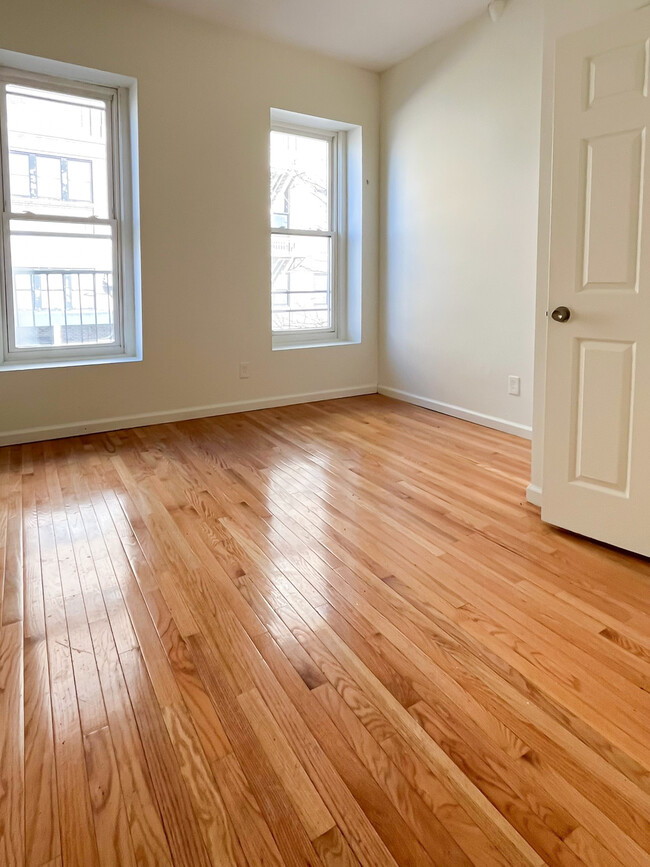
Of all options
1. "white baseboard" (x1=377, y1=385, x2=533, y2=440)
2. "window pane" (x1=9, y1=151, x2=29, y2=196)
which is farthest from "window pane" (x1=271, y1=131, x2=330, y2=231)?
"window pane" (x1=9, y1=151, x2=29, y2=196)

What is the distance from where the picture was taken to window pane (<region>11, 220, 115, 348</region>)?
396 centimetres

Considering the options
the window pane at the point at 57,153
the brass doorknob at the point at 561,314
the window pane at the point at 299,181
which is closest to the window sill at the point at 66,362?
the window pane at the point at 57,153

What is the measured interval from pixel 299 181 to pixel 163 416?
2.29 meters

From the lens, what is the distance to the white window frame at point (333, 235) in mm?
5035

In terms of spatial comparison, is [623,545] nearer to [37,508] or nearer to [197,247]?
[37,508]

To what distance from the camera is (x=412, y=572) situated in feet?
7.04

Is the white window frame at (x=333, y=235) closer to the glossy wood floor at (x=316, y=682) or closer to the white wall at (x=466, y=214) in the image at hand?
the white wall at (x=466, y=214)

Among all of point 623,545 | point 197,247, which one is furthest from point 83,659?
point 197,247

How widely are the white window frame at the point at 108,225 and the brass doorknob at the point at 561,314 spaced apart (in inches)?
117

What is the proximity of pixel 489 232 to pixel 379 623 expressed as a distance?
3165mm

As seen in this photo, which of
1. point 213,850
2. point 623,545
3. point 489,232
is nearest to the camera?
point 213,850

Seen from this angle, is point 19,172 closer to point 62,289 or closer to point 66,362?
point 62,289

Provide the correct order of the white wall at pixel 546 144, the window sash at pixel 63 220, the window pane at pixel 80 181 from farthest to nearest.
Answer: the window pane at pixel 80 181, the window sash at pixel 63 220, the white wall at pixel 546 144

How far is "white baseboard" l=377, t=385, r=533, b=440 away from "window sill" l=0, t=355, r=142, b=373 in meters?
2.20
